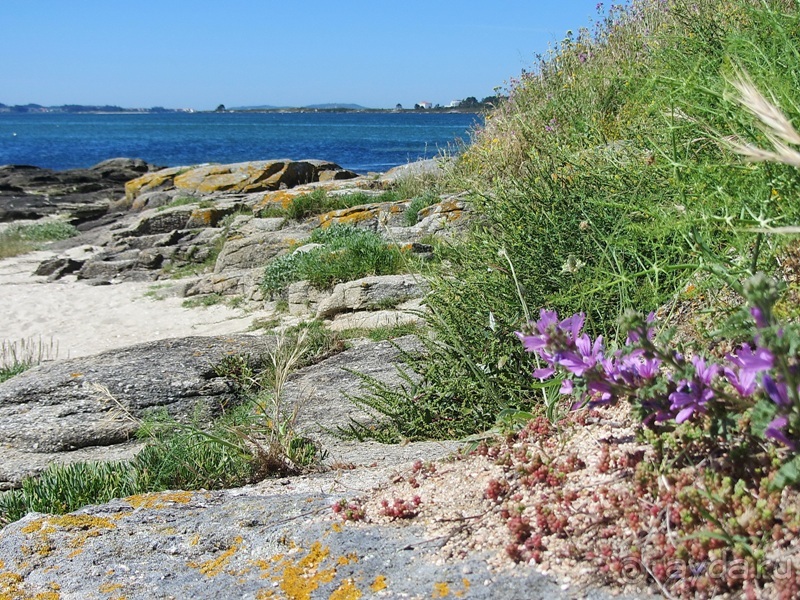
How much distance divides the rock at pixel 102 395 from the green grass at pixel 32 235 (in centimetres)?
1310

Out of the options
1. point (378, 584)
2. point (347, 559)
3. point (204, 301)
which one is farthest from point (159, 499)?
point (204, 301)

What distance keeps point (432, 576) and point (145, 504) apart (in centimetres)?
111

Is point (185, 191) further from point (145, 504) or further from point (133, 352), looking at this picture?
point (145, 504)

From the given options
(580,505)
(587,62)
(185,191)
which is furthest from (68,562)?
(185,191)

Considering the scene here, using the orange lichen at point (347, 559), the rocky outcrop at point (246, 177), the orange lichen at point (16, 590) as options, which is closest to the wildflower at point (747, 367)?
the orange lichen at point (347, 559)

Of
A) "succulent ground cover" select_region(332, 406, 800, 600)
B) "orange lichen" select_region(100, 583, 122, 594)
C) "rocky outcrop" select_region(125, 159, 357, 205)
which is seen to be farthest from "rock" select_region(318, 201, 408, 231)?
"orange lichen" select_region(100, 583, 122, 594)

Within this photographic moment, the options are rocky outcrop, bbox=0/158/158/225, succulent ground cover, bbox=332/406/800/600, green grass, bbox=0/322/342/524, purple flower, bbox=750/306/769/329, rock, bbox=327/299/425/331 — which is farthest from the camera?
rocky outcrop, bbox=0/158/158/225

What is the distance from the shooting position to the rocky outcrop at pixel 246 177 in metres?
18.9

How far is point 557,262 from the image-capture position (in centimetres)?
342

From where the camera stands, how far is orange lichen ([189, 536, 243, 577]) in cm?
183

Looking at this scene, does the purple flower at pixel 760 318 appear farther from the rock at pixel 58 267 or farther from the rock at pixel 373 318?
the rock at pixel 58 267

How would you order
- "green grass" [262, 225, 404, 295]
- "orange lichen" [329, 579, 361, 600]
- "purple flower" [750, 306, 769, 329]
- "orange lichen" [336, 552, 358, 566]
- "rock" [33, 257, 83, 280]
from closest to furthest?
"purple flower" [750, 306, 769, 329] → "orange lichen" [329, 579, 361, 600] → "orange lichen" [336, 552, 358, 566] → "green grass" [262, 225, 404, 295] → "rock" [33, 257, 83, 280]

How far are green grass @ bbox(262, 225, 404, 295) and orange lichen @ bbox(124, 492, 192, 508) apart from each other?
6.03 metres

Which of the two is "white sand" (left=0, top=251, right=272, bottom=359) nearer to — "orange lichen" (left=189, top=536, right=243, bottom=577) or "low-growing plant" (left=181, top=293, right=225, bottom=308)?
"low-growing plant" (left=181, top=293, right=225, bottom=308)
